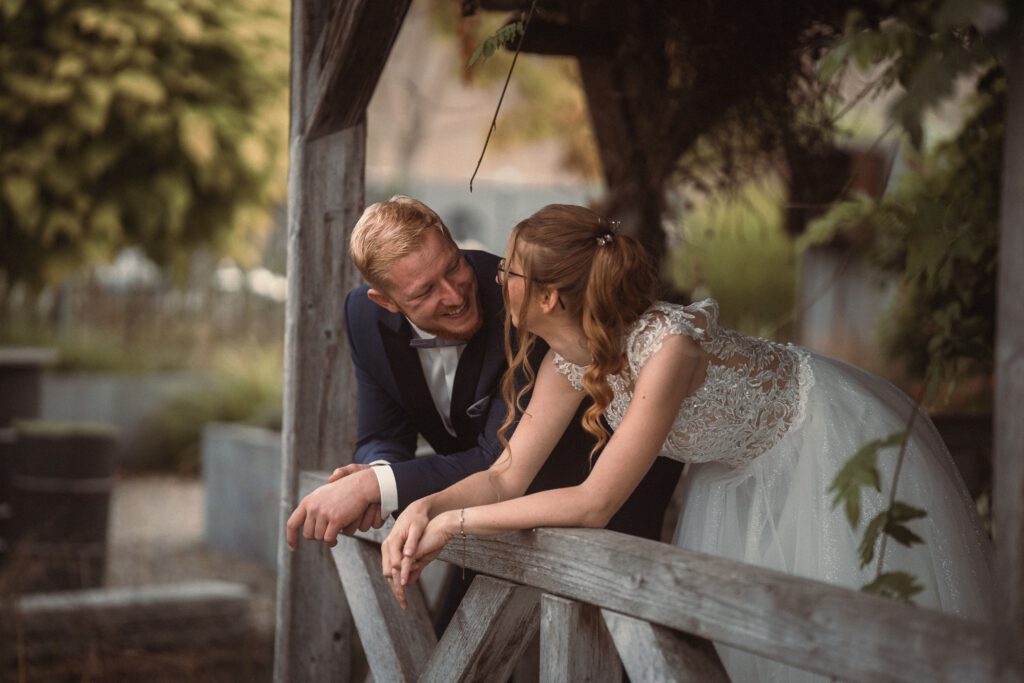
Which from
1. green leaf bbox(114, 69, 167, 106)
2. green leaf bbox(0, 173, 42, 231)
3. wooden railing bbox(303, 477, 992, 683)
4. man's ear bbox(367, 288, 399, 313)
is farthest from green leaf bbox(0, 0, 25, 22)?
wooden railing bbox(303, 477, 992, 683)

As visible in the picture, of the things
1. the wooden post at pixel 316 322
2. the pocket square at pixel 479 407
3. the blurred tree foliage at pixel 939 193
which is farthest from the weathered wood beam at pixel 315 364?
the blurred tree foliage at pixel 939 193

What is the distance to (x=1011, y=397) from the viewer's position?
1409 mm

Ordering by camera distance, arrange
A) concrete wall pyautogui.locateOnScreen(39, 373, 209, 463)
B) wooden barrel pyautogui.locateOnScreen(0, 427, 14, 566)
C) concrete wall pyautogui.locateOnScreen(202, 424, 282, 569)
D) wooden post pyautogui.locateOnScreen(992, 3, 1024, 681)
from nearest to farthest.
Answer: wooden post pyautogui.locateOnScreen(992, 3, 1024, 681) → wooden barrel pyautogui.locateOnScreen(0, 427, 14, 566) → concrete wall pyautogui.locateOnScreen(202, 424, 282, 569) → concrete wall pyautogui.locateOnScreen(39, 373, 209, 463)

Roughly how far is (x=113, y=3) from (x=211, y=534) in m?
3.61

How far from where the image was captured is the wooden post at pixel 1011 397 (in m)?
1.38

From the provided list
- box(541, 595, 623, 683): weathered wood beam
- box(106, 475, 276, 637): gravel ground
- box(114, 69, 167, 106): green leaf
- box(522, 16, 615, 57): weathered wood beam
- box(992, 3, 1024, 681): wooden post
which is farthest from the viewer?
box(106, 475, 276, 637): gravel ground

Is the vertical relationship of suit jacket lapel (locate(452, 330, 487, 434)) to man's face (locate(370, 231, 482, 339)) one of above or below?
below

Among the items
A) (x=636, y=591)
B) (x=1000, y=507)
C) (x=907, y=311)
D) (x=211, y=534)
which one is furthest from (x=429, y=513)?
(x=211, y=534)

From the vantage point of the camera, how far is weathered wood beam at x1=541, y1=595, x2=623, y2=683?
2072mm

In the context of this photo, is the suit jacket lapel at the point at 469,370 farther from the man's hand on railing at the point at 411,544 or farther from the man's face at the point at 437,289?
the man's hand on railing at the point at 411,544

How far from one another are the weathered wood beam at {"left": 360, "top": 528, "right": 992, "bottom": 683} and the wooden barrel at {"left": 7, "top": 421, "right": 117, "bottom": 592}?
14.4 ft

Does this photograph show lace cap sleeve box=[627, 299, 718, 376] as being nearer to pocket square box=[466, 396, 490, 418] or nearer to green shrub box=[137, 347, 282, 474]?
pocket square box=[466, 396, 490, 418]

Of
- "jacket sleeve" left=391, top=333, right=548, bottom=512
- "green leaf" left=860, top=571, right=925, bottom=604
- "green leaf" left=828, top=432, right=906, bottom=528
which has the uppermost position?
"green leaf" left=828, top=432, right=906, bottom=528

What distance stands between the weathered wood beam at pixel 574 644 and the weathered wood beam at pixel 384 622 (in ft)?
2.04
